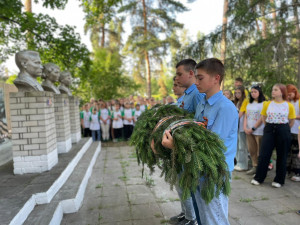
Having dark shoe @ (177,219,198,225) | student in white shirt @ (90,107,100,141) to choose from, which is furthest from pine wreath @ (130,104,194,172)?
student in white shirt @ (90,107,100,141)

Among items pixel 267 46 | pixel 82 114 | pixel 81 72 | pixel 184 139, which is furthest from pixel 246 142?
pixel 82 114

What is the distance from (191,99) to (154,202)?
2.04 metres

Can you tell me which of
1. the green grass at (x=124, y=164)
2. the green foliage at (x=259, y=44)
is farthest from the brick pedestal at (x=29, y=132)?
the green foliage at (x=259, y=44)

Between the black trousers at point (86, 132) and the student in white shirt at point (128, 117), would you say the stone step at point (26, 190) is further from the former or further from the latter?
the black trousers at point (86, 132)

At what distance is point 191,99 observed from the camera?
250cm

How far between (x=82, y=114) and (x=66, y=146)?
14.1 ft

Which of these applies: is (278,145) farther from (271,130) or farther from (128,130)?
(128,130)

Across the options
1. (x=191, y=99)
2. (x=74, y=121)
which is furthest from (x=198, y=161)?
(x=74, y=121)

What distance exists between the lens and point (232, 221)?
9.81 feet

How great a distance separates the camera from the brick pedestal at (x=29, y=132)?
3953mm

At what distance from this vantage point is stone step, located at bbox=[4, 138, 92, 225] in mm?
2596

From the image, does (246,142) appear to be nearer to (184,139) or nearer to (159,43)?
(184,139)

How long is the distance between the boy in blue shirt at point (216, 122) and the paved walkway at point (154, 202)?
1.42m

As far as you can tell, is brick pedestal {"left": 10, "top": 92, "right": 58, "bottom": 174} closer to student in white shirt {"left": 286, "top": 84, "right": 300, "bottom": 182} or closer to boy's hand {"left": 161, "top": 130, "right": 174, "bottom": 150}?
boy's hand {"left": 161, "top": 130, "right": 174, "bottom": 150}
